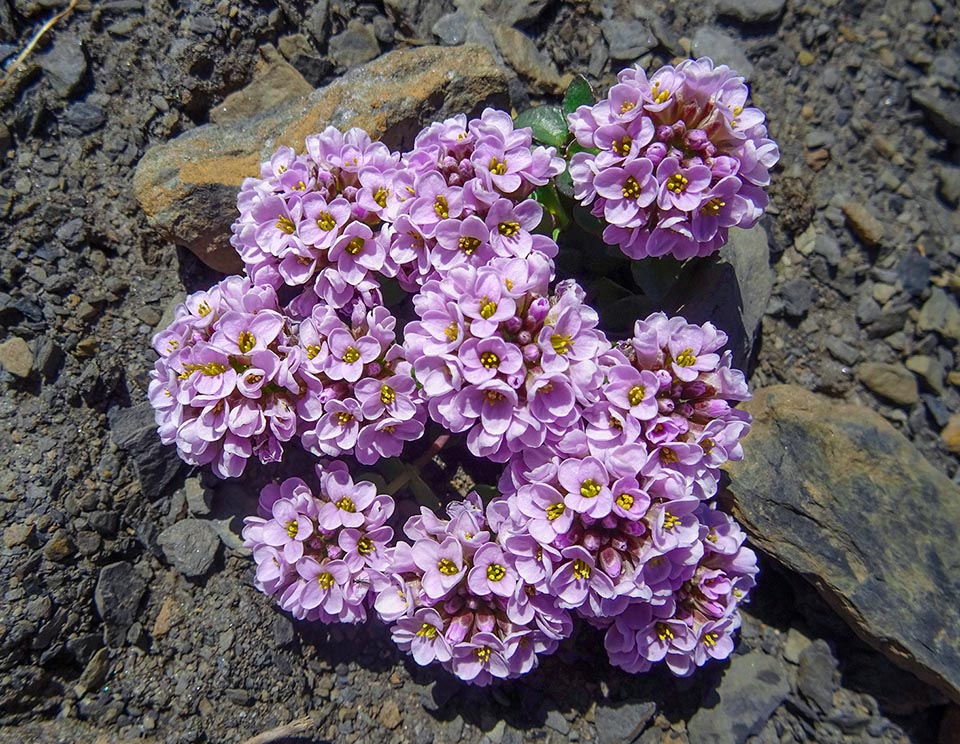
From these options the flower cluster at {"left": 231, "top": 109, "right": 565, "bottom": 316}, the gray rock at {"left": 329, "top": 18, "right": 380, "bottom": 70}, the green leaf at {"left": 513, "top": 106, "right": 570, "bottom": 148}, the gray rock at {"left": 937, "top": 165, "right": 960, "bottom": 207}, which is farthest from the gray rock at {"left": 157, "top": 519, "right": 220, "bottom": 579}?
the gray rock at {"left": 937, "top": 165, "right": 960, "bottom": 207}

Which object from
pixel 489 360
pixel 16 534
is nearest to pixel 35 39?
pixel 16 534

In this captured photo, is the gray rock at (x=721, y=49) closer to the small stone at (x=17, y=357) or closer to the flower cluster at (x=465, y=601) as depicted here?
the flower cluster at (x=465, y=601)

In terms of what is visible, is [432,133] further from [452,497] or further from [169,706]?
[169,706]

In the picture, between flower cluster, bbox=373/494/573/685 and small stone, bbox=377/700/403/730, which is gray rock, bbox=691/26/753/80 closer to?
flower cluster, bbox=373/494/573/685

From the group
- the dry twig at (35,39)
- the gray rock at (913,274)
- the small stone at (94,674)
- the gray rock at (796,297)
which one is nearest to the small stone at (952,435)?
the gray rock at (913,274)

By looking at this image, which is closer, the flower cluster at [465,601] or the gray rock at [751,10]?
the flower cluster at [465,601]

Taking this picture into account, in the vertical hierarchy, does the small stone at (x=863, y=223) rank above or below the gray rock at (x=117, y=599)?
above

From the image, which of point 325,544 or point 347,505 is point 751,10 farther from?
point 325,544
